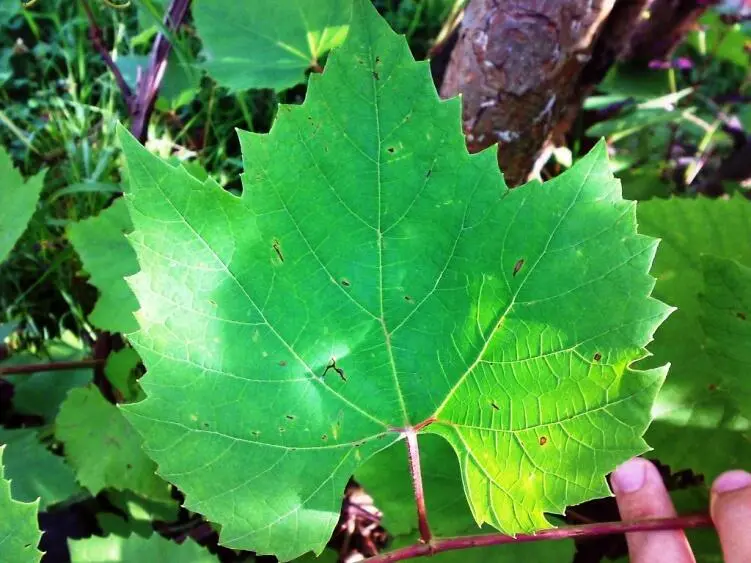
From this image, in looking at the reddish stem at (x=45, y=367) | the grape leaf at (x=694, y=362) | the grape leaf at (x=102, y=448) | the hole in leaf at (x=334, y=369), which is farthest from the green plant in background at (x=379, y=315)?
the reddish stem at (x=45, y=367)

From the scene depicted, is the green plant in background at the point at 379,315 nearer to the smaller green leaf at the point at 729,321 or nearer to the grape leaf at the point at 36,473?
the smaller green leaf at the point at 729,321

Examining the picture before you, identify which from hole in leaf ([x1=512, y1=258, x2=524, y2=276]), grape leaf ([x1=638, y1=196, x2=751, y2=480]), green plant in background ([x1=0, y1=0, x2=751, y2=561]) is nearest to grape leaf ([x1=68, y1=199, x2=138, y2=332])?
green plant in background ([x1=0, y1=0, x2=751, y2=561])

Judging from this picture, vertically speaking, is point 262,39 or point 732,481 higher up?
point 262,39

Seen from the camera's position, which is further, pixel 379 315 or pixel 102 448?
pixel 102 448

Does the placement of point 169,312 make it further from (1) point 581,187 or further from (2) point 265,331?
(1) point 581,187

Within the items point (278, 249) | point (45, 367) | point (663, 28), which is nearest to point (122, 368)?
point (45, 367)

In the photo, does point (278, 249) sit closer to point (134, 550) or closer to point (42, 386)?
point (134, 550)

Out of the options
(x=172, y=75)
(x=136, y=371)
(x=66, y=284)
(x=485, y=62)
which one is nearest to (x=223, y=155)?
(x=172, y=75)
